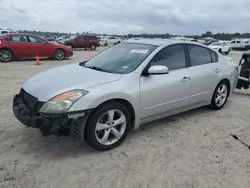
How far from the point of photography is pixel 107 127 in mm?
3502

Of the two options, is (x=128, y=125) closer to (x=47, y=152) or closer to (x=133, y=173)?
(x=133, y=173)

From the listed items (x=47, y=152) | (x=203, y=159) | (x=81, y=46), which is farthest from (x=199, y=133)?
(x=81, y=46)

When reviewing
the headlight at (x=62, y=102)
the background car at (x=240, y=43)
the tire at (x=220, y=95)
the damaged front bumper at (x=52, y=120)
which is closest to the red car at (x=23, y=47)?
the damaged front bumper at (x=52, y=120)

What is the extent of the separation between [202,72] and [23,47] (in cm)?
1125

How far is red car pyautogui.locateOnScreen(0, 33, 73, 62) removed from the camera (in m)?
13.1

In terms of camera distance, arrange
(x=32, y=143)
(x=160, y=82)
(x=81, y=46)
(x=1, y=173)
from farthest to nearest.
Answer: (x=81, y=46)
(x=160, y=82)
(x=32, y=143)
(x=1, y=173)

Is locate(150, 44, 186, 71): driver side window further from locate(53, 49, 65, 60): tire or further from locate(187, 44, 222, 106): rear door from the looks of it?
locate(53, 49, 65, 60): tire

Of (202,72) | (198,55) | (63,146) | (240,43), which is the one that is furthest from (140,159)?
A: (240,43)

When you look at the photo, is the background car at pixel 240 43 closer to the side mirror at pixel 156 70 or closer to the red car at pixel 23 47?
the red car at pixel 23 47

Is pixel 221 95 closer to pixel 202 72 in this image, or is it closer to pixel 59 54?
pixel 202 72

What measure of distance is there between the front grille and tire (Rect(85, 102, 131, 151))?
673mm

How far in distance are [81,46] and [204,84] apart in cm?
2401

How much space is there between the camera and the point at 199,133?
4.25m

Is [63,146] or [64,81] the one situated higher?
[64,81]
